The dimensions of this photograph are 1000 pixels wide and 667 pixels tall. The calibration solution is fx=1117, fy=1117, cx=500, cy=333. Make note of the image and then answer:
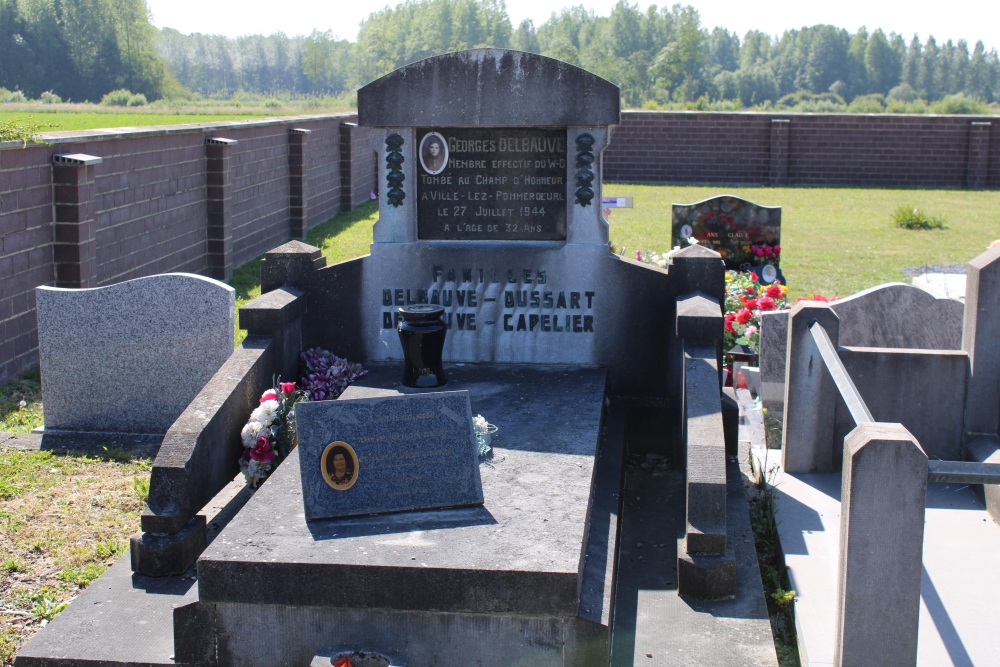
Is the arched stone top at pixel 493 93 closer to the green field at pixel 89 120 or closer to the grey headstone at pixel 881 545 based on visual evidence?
the grey headstone at pixel 881 545

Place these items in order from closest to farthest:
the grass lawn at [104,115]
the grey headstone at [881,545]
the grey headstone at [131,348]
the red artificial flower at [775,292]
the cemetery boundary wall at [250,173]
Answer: the grey headstone at [881,545] → the grey headstone at [131,348] → the red artificial flower at [775,292] → the cemetery boundary wall at [250,173] → the grass lawn at [104,115]

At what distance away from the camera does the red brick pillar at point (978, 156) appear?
29.5 m

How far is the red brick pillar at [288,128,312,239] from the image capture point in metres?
19.6

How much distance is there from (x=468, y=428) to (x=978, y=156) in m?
28.5

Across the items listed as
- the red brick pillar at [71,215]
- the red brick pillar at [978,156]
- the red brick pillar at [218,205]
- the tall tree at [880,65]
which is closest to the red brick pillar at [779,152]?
the red brick pillar at [978,156]

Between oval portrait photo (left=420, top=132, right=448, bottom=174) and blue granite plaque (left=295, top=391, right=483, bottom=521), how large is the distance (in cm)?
268

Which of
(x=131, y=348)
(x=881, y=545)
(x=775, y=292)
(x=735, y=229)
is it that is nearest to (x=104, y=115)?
(x=735, y=229)

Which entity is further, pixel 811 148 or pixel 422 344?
pixel 811 148

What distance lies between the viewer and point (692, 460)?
508cm

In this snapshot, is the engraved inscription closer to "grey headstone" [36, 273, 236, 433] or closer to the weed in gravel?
"grey headstone" [36, 273, 236, 433]

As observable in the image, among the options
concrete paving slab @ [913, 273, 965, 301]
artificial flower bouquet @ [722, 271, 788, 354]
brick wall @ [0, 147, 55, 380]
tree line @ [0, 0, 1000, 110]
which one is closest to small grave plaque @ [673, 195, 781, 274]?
concrete paving slab @ [913, 273, 965, 301]

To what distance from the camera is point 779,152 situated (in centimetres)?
2970

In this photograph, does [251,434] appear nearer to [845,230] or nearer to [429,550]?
[429,550]

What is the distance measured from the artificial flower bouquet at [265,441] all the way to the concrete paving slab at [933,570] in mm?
2618
